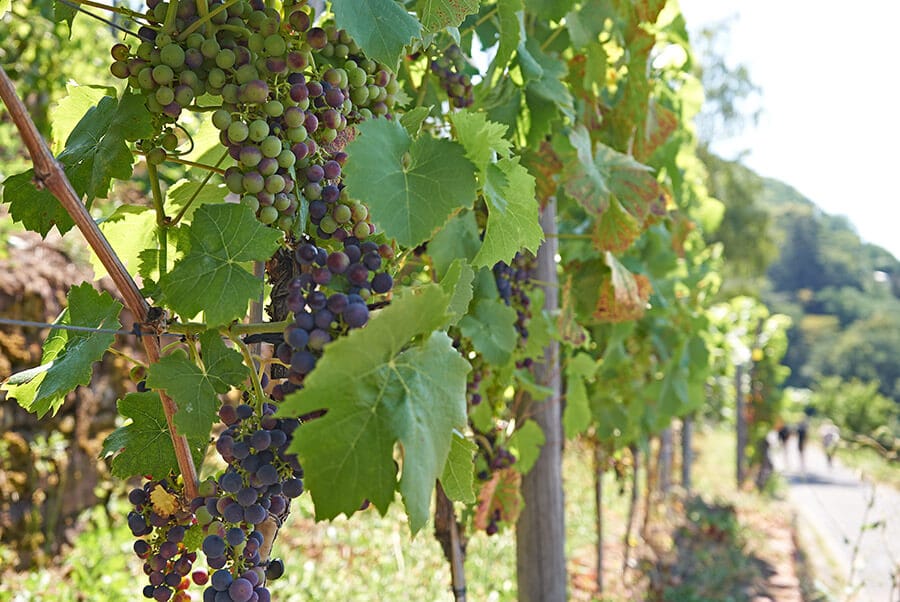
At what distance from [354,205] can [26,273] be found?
12.9 ft

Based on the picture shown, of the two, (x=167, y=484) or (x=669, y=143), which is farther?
(x=669, y=143)

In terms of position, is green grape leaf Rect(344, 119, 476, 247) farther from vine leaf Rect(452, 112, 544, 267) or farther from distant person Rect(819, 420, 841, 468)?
distant person Rect(819, 420, 841, 468)

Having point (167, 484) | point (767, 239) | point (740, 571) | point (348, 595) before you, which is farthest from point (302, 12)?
point (767, 239)

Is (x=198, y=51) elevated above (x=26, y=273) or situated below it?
below

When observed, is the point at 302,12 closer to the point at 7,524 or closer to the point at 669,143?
the point at 669,143

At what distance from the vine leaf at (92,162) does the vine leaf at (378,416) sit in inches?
18.0

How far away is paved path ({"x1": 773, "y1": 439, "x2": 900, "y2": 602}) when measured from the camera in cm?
398

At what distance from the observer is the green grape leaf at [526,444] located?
7.99 feet

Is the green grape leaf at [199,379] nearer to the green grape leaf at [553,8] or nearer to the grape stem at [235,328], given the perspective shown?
the grape stem at [235,328]

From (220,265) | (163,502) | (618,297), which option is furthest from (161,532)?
(618,297)

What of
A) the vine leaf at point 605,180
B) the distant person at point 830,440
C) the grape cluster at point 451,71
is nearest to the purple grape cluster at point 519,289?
the vine leaf at point 605,180

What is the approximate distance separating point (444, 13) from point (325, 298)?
1.56 ft

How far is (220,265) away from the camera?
889mm

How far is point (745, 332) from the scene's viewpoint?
402 inches
